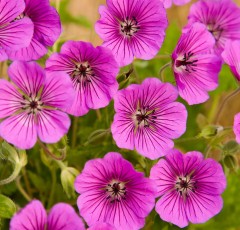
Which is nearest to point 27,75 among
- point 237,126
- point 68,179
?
point 68,179

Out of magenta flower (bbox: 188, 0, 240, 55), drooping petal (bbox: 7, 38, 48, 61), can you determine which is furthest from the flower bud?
magenta flower (bbox: 188, 0, 240, 55)

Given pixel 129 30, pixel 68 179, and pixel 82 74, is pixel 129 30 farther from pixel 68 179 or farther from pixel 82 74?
pixel 68 179

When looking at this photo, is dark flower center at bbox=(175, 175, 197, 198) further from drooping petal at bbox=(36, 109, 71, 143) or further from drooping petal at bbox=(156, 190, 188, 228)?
drooping petal at bbox=(36, 109, 71, 143)

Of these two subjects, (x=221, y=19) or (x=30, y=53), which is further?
(x=221, y=19)

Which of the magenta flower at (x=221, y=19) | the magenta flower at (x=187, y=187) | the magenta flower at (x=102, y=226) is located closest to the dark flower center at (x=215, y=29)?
the magenta flower at (x=221, y=19)

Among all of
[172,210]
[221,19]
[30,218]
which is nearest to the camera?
[30,218]

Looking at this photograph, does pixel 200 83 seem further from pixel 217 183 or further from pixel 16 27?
pixel 16 27
